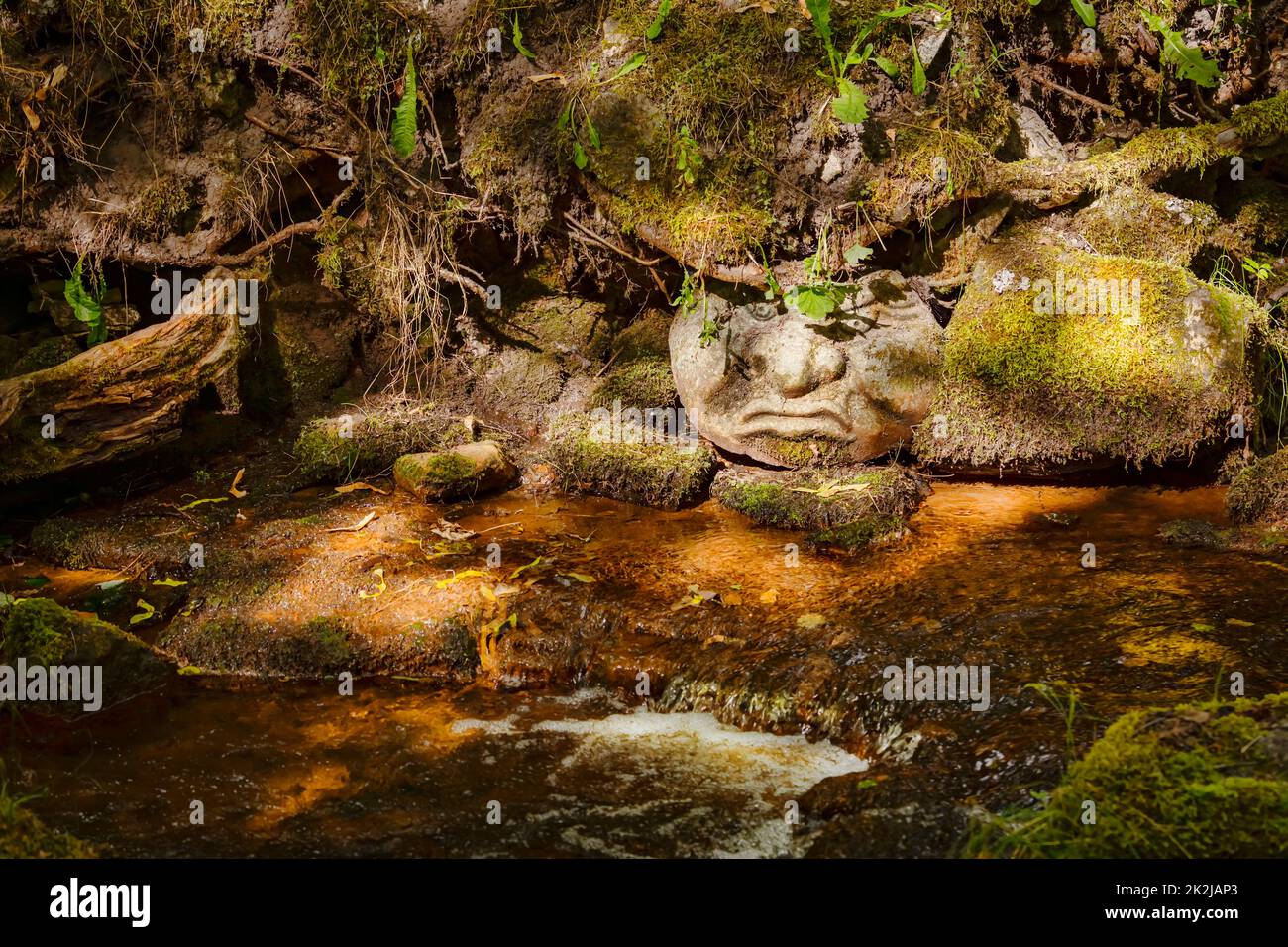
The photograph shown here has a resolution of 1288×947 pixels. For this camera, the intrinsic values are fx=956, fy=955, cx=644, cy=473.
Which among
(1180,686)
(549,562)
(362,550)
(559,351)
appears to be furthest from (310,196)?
(1180,686)

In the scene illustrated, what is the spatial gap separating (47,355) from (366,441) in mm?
2366

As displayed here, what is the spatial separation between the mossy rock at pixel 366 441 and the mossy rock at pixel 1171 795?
195 inches

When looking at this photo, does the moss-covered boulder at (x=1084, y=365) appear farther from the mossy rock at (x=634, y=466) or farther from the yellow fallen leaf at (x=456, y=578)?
the yellow fallen leaf at (x=456, y=578)

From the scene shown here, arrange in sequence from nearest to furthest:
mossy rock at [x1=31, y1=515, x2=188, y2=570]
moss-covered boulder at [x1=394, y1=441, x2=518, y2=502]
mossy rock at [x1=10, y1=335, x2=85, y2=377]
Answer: mossy rock at [x1=31, y1=515, x2=188, y2=570] < moss-covered boulder at [x1=394, y1=441, x2=518, y2=502] < mossy rock at [x1=10, y1=335, x2=85, y2=377]

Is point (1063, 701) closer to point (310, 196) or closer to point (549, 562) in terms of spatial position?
point (549, 562)

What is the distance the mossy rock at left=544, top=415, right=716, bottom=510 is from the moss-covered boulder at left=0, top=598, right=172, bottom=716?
2.84m

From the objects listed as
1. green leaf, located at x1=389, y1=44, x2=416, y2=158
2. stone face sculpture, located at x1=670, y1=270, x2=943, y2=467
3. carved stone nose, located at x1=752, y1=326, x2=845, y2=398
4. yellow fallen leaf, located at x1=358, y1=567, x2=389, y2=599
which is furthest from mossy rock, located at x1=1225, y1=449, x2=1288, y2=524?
green leaf, located at x1=389, y1=44, x2=416, y2=158

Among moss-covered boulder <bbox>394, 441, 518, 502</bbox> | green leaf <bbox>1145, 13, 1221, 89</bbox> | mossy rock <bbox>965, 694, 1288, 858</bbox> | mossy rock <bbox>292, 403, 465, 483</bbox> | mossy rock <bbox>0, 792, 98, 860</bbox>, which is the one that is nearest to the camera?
mossy rock <bbox>965, 694, 1288, 858</bbox>

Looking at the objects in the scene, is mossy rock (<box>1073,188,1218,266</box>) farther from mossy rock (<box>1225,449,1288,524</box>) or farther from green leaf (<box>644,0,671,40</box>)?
green leaf (<box>644,0,671,40</box>)

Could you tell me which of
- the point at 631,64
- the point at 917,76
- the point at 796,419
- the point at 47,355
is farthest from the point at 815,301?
the point at 47,355

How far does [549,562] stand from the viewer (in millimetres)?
5309

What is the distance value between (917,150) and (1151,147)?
5.84ft

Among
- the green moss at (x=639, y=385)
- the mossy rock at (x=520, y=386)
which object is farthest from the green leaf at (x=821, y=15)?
the mossy rock at (x=520, y=386)

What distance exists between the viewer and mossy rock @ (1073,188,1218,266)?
21.1ft
